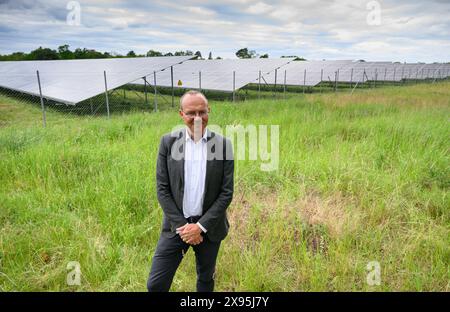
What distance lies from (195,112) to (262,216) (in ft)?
5.97

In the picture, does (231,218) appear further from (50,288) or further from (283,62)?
(283,62)

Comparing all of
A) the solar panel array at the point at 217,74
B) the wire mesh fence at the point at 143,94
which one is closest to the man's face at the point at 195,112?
the wire mesh fence at the point at 143,94

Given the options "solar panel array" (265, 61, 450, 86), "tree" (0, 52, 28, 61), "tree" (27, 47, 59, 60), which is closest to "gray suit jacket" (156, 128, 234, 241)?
"solar panel array" (265, 61, 450, 86)

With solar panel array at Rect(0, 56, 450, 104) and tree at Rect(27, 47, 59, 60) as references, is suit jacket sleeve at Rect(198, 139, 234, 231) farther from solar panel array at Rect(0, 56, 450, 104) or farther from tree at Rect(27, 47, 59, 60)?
tree at Rect(27, 47, 59, 60)

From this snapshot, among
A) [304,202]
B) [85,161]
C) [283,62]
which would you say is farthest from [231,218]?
[283,62]

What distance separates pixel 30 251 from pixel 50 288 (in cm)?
49

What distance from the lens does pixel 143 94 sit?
56.4 ft

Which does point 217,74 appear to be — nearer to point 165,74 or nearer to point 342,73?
point 165,74

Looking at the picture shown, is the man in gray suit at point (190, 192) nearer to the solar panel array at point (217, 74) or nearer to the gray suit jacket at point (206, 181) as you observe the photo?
the gray suit jacket at point (206, 181)

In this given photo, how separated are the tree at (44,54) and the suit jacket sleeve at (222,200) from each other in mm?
35537

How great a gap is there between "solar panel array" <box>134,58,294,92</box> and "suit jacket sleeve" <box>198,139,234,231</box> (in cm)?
1090

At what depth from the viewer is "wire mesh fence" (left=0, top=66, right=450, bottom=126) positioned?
10.2 meters

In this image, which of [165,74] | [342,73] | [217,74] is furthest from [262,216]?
[342,73]

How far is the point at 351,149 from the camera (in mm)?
4957
